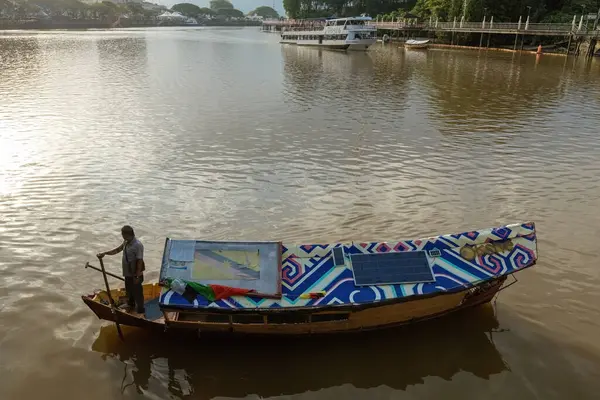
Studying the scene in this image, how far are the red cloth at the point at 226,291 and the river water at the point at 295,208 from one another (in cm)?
114

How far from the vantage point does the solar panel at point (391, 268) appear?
862 cm

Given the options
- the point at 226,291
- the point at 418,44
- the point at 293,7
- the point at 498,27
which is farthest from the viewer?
the point at 293,7

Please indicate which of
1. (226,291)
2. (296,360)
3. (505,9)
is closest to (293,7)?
(505,9)

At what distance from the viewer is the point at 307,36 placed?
7944 centimetres

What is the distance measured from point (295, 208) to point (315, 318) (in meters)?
6.20

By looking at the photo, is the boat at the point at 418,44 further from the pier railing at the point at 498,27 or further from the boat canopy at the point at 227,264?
the boat canopy at the point at 227,264

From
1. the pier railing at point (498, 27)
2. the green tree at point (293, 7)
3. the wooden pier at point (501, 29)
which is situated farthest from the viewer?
the green tree at point (293, 7)

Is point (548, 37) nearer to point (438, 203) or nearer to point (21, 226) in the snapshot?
point (438, 203)

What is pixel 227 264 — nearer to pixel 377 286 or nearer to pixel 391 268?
pixel 377 286

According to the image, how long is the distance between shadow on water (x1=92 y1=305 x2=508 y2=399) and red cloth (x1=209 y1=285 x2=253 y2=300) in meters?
1.01

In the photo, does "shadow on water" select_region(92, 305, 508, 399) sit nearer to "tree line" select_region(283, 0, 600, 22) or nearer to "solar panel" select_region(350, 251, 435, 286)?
"solar panel" select_region(350, 251, 435, 286)

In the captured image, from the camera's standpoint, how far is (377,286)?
8.52 metres

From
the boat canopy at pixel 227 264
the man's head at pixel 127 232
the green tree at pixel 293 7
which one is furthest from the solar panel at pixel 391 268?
the green tree at pixel 293 7

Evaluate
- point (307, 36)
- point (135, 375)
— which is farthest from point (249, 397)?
point (307, 36)
